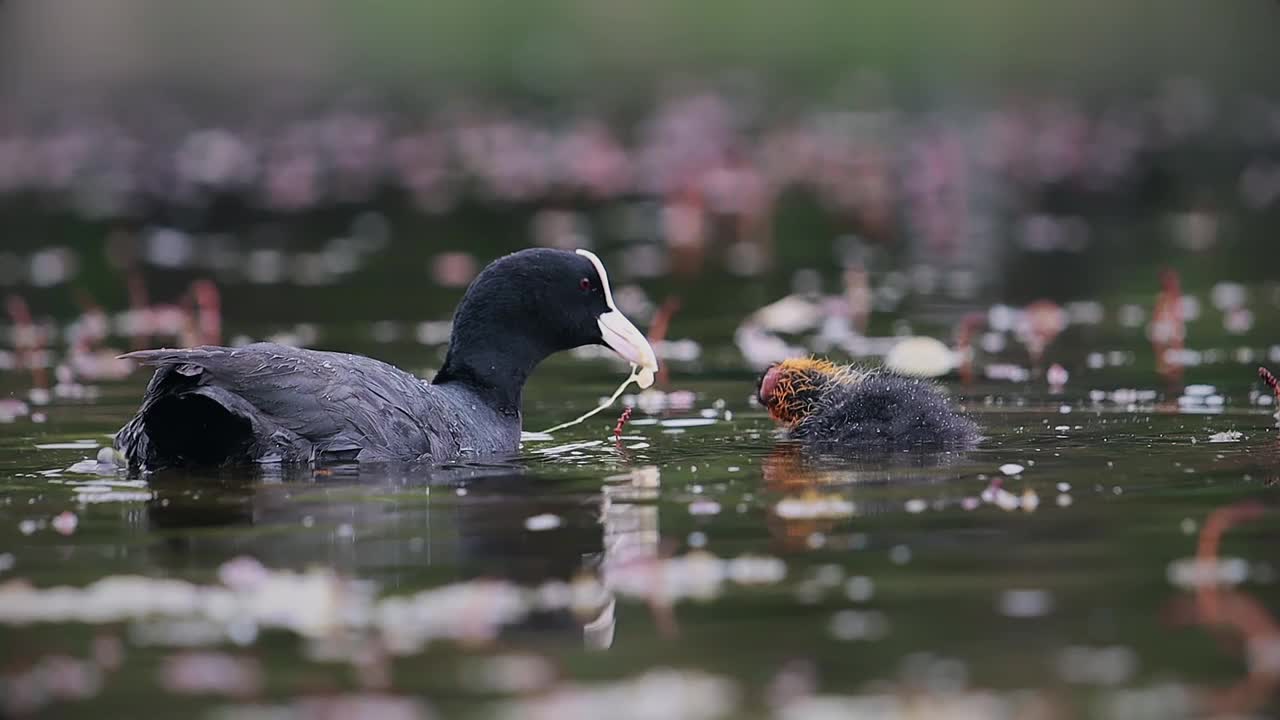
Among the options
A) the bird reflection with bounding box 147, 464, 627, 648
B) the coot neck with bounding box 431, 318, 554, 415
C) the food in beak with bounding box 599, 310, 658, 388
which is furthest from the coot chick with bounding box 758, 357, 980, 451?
the bird reflection with bounding box 147, 464, 627, 648

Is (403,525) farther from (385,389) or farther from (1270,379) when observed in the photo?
(1270,379)

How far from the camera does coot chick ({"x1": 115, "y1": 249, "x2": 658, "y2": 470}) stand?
867 cm

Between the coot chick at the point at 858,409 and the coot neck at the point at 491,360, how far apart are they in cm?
115

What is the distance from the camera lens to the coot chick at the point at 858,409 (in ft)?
31.5

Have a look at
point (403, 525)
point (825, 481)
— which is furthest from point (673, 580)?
point (825, 481)

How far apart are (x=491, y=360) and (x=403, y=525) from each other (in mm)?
2649

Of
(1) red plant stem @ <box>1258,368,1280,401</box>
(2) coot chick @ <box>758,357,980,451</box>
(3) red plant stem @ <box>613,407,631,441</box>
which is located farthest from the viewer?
(3) red plant stem @ <box>613,407,631,441</box>

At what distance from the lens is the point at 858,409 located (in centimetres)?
988

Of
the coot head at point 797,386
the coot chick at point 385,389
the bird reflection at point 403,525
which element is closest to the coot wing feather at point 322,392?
the coot chick at point 385,389

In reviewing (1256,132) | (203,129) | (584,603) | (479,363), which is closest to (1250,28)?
(1256,132)

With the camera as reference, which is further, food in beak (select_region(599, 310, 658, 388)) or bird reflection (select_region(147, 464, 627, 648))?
food in beak (select_region(599, 310, 658, 388))

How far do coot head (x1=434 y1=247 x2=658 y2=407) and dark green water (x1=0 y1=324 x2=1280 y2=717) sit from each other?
0.55 meters

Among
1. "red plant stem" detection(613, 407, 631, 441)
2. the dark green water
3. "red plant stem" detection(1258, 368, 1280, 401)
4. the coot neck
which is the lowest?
the dark green water

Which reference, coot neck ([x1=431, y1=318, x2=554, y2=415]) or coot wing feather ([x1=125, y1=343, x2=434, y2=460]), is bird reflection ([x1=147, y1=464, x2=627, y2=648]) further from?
coot neck ([x1=431, y1=318, x2=554, y2=415])
